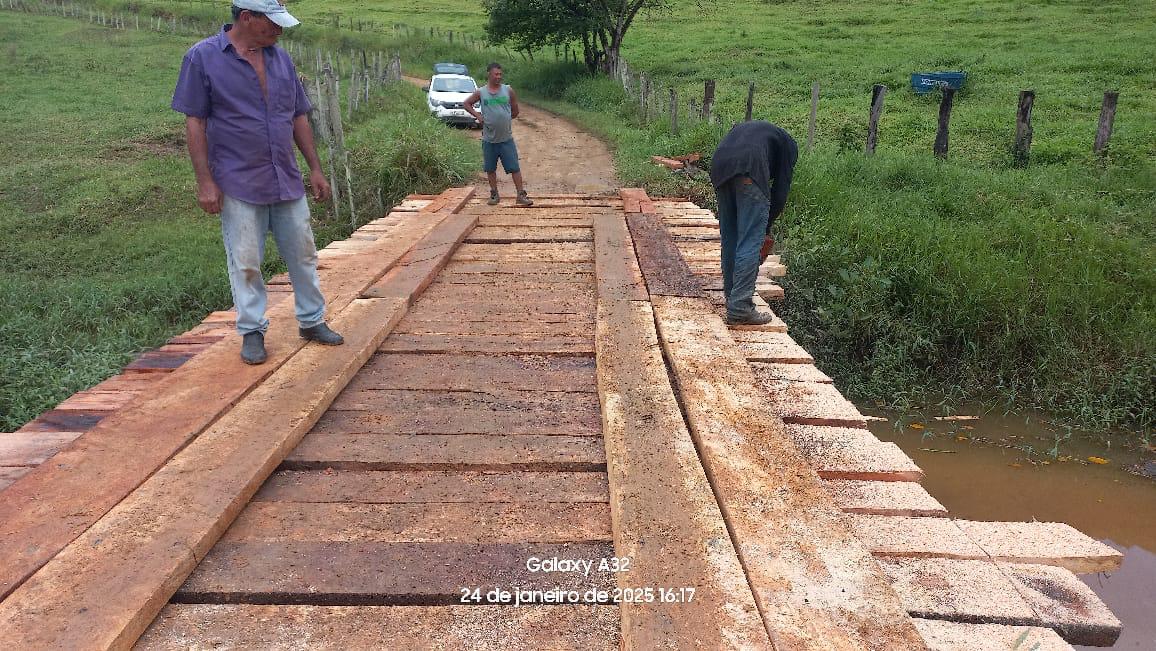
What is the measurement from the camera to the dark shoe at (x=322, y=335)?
309 centimetres

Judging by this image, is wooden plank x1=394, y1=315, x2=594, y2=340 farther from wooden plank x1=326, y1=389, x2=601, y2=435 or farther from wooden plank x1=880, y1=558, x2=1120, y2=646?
wooden plank x1=880, y1=558, x2=1120, y2=646

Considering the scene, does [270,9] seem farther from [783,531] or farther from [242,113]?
[783,531]

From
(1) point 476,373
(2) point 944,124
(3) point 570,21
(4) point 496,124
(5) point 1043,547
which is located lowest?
(5) point 1043,547

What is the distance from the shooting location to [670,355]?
115 inches

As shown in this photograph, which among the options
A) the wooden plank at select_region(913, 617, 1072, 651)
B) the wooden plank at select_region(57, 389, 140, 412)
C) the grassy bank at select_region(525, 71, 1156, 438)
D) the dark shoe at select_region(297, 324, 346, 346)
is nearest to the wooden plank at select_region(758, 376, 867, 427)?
the wooden plank at select_region(913, 617, 1072, 651)

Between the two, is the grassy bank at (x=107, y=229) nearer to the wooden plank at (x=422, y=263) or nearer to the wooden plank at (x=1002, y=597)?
the wooden plank at (x=422, y=263)

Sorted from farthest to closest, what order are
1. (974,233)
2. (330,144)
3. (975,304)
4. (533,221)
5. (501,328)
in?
(330,144)
(974,233)
(975,304)
(533,221)
(501,328)

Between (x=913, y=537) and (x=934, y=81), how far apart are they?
50.8ft

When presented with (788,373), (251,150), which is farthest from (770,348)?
(251,150)

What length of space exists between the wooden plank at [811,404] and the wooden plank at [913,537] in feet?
1.65

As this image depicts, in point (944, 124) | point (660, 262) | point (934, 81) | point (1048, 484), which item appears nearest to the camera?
point (660, 262)

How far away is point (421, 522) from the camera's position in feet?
6.43

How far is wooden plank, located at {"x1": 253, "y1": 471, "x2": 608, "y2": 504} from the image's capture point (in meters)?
2.08

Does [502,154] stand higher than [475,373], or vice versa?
[502,154]
